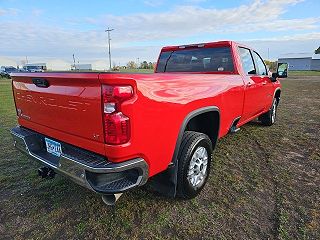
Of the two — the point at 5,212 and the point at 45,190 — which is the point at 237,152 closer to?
the point at 45,190

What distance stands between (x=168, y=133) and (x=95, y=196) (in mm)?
1379

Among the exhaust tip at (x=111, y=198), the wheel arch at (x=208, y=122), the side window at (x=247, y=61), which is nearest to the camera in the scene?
the exhaust tip at (x=111, y=198)

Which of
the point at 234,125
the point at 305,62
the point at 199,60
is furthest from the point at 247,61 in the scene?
the point at 305,62

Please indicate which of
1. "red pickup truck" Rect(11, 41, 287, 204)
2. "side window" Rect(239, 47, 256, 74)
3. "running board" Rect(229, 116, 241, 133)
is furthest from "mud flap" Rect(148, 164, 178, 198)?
"side window" Rect(239, 47, 256, 74)

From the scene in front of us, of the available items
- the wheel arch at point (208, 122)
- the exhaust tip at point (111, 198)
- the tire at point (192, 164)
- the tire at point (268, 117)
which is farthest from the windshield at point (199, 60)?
the exhaust tip at point (111, 198)

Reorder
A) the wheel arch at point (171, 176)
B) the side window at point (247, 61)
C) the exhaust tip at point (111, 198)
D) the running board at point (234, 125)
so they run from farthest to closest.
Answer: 1. the side window at point (247, 61)
2. the running board at point (234, 125)
3. the wheel arch at point (171, 176)
4. the exhaust tip at point (111, 198)

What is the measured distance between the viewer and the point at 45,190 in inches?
138

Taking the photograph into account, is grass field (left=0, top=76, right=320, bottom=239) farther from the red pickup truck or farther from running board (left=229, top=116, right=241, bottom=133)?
running board (left=229, top=116, right=241, bottom=133)

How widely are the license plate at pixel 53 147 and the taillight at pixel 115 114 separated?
0.81 metres

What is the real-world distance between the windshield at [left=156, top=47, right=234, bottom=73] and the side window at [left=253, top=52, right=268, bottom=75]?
120cm

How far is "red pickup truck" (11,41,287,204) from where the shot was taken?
2.21 metres

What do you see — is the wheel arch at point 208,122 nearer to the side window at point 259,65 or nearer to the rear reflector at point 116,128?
the rear reflector at point 116,128

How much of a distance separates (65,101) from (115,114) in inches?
24.1

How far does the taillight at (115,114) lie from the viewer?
7.02ft
